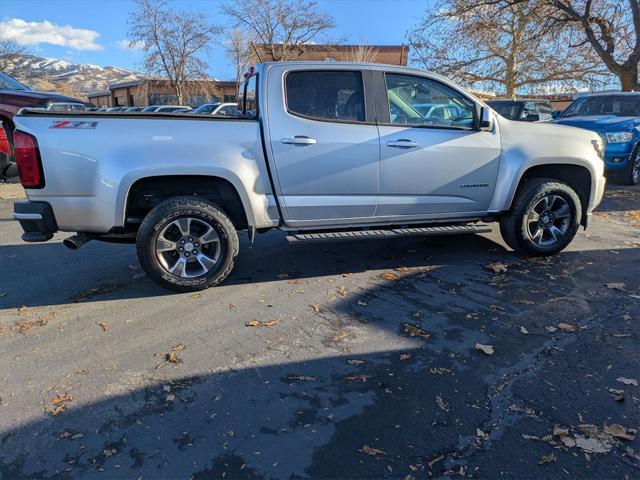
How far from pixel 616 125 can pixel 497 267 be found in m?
6.26

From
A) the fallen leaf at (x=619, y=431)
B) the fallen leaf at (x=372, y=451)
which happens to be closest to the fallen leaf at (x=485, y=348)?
the fallen leaf at (x=619, y=431)

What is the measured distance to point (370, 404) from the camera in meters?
2.68

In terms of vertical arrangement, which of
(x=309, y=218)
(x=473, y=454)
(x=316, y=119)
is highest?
(x=316, y=119)

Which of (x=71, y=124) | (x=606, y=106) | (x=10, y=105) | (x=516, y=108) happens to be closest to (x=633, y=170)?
(x=606, y=106)

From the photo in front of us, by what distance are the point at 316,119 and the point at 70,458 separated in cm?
324

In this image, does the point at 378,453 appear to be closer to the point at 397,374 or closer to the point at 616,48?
the point at 397,374

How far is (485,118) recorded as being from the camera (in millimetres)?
4695

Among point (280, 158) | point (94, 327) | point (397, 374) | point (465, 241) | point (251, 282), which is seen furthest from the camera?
point (465, 241)

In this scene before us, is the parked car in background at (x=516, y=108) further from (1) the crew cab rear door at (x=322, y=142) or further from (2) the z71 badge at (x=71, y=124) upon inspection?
(2) the z71 badge at (x=71, y=124)

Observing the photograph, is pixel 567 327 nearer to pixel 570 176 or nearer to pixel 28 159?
pixel 570 176

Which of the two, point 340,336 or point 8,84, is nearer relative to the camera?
point 340,336

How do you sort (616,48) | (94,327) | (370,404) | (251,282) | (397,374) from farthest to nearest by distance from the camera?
(616,48) → (251,282) → (94,327) → (397,374) → (370,404)

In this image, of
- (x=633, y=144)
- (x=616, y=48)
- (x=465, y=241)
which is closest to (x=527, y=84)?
(x=616, y=48)

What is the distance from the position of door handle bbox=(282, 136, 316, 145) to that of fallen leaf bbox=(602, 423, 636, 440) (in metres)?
3.06
